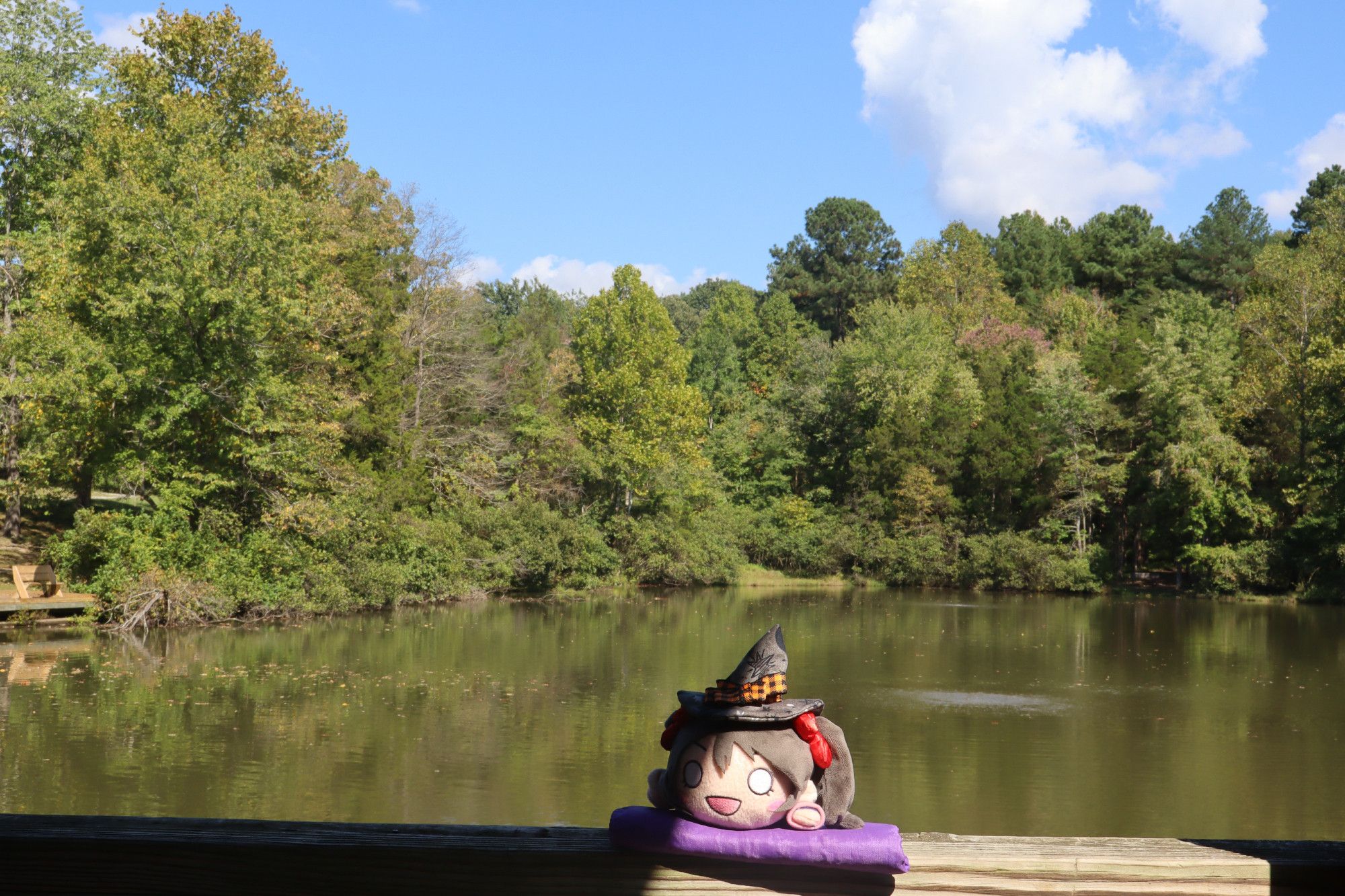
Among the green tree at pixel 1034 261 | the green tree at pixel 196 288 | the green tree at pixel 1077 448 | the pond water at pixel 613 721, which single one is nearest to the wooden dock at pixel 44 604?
the pond water at pixel 613 721

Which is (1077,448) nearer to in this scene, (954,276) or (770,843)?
(954,276)

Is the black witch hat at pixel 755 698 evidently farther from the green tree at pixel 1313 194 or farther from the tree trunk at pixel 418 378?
the green tree at pixel 1313 194

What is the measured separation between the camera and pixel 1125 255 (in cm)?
5703

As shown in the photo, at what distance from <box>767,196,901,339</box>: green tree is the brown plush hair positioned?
6771 centimetres

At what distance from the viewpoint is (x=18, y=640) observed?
19.6 metres

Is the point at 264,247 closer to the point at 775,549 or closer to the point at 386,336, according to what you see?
the point at 386,336

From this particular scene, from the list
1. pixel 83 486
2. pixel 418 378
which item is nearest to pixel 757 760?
pixel 83 486

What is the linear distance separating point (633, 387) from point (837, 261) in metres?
38.4

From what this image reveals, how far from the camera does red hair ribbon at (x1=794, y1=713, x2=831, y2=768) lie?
8.16 ft

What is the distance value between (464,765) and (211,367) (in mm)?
13983

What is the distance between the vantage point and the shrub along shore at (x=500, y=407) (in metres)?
23.1

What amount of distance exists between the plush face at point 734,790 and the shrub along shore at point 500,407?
2156 cm

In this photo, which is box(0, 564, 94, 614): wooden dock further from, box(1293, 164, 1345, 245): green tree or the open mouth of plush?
box(1293, 164, 1345, 245): green tree

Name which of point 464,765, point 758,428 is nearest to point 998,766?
point 464,765
